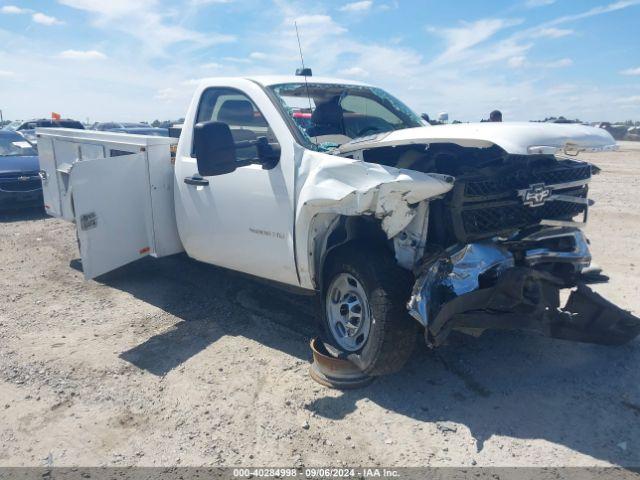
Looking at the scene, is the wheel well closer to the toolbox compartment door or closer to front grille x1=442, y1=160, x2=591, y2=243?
front grille x1=442, y1=160, x2=591, y2=243

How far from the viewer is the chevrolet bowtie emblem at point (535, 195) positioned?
3391mm

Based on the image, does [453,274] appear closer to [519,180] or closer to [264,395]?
[519,180]

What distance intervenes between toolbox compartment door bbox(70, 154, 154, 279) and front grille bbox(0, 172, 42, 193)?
6492mm

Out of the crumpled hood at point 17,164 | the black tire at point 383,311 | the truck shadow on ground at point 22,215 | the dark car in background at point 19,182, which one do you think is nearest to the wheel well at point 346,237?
the black tire at point 383,311

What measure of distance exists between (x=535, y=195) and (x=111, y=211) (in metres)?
3.59

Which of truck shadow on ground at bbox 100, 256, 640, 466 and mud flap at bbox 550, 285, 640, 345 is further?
mud flap at bbox 550, 285, 640, 345

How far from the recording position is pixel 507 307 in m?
3.22

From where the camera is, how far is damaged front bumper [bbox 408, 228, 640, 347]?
3180 mm

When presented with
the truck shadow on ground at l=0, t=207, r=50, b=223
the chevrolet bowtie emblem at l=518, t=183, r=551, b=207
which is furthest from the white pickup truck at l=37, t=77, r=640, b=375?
the truck shadow on ground at l=0, t=207, r=50, b=223

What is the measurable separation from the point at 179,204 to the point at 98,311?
55.3 inches

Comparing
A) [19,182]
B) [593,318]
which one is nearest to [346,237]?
[593,318]

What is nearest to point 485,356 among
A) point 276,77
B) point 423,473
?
point 423,473

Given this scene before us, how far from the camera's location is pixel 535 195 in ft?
11.2

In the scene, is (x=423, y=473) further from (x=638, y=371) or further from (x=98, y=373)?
(x=98, y=373)
